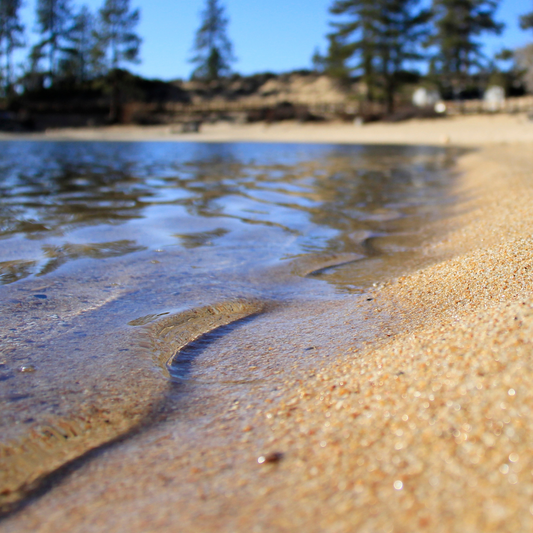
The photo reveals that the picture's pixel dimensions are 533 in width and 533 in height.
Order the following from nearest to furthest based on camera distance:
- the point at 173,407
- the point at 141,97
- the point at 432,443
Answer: the point at 432,443 < the point at 173,407 < the point at 141,97

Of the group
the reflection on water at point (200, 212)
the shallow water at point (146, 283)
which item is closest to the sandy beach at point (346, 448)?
the shallow water at point (146, 283)

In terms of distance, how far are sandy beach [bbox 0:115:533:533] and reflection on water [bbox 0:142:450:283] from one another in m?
1.81

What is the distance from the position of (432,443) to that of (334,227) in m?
3.45

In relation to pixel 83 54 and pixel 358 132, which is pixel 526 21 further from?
pixel 83 54

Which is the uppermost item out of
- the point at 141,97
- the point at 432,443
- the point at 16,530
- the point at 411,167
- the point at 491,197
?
the point at 141,97

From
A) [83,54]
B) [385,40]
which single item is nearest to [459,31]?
[385,40]

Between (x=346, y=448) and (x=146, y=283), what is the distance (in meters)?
1.89

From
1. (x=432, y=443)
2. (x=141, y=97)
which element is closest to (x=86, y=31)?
(x=141, y=97)

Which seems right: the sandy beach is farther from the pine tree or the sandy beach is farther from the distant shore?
the pine tree

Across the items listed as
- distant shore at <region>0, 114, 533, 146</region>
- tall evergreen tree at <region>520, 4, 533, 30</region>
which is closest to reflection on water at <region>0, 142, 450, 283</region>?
distant shore at <region>0, 114, 533, 146</region>

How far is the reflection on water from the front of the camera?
12.1 ft

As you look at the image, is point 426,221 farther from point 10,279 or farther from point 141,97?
point 141,97

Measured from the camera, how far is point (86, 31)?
166ft

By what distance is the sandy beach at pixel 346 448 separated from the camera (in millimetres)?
1032
